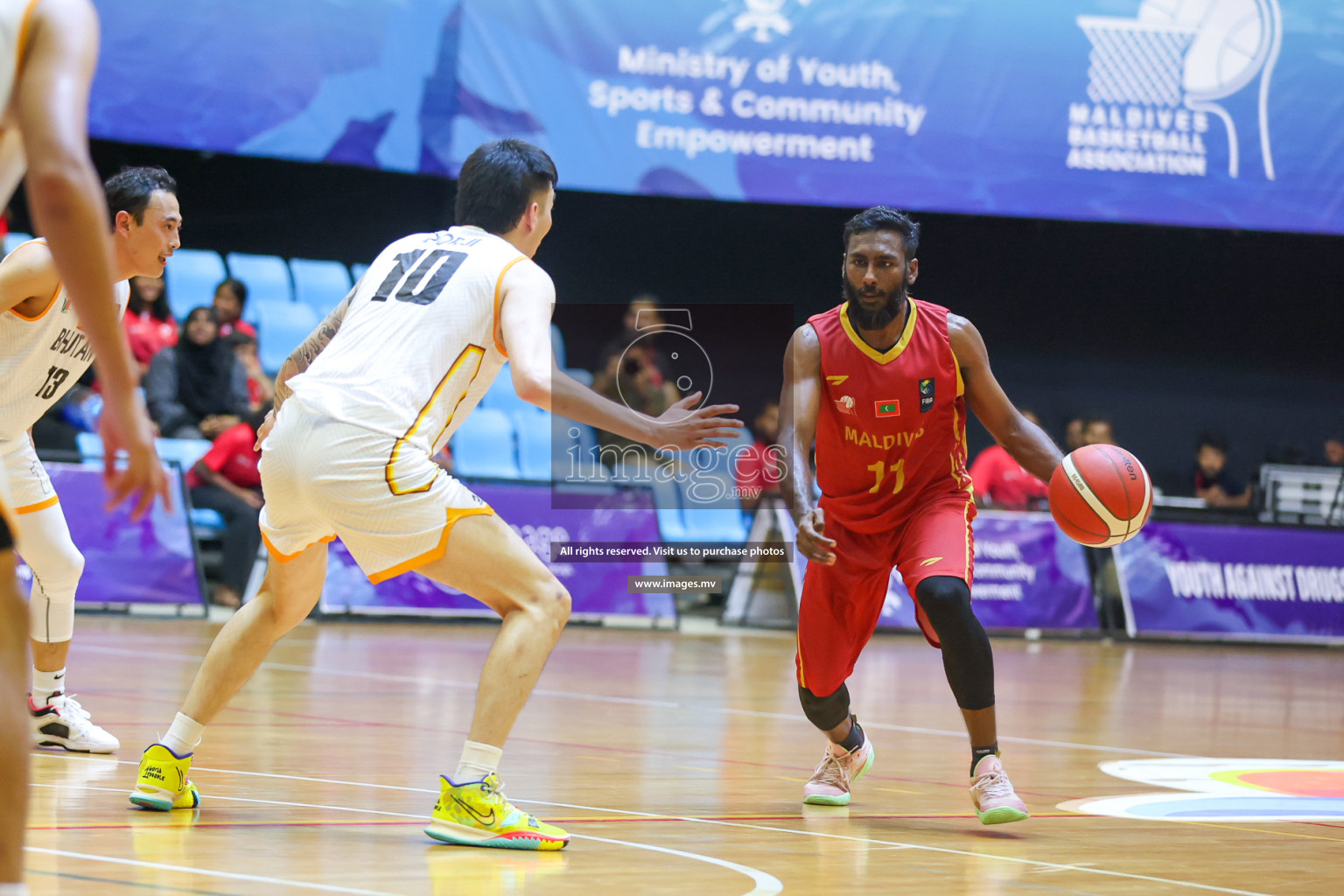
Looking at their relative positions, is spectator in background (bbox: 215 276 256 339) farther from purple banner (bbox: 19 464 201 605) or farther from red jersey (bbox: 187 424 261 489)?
purple banner (bbox: 19 464 201 605)

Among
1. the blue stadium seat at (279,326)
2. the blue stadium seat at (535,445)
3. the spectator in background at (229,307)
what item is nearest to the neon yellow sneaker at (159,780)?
the spectator in background at (229,307)

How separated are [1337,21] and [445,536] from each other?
13727 mm

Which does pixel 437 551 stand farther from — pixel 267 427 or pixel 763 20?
pixel 763 20

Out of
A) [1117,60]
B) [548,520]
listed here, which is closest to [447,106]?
[548,520]

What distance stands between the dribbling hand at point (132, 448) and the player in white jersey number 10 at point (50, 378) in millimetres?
2619

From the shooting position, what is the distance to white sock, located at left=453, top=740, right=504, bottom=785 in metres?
3.84

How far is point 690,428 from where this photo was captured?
3.91 meters

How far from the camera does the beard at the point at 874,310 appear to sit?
5102 mm

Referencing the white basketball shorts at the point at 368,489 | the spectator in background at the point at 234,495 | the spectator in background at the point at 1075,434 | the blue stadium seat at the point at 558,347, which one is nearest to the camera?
the white basketball shorts at the point at 368,489

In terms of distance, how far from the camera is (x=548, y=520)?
12.2m

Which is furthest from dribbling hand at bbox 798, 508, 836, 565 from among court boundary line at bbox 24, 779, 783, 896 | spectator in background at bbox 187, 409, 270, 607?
spectator in background at bbox 187, 409, 270, 607

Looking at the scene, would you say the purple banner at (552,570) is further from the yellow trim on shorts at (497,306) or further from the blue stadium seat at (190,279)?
the yellow trim on shorts at (497,306)

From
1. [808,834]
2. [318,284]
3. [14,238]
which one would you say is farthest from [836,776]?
[318,284]

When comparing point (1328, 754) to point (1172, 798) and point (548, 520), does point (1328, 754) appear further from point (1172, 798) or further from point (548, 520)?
point (548, 520)
